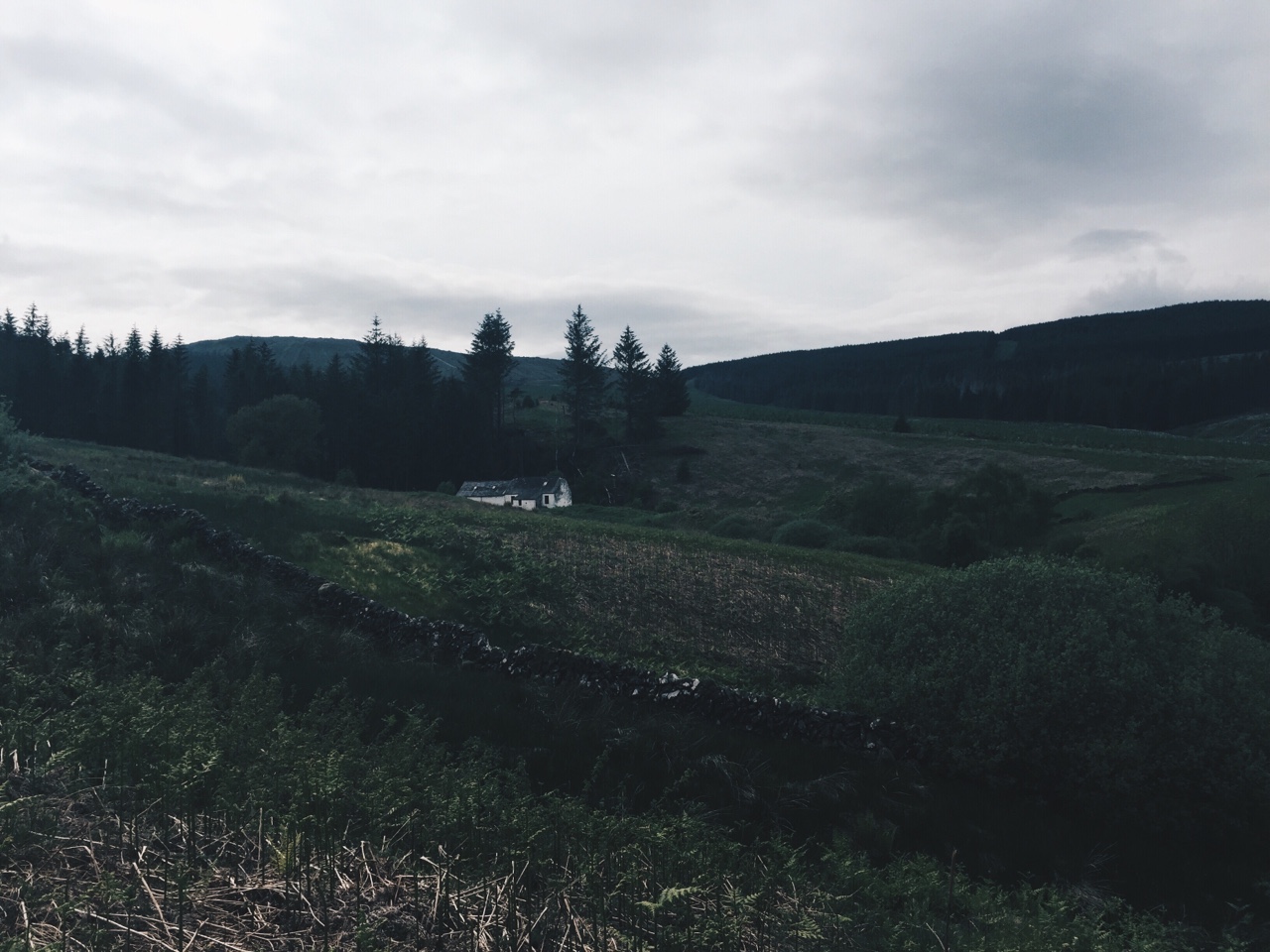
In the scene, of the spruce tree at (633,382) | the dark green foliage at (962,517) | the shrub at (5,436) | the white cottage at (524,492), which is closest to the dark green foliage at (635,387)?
the spruce tree at (633,382)

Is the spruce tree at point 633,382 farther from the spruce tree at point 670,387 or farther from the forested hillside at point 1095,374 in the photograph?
the forested hillside at point 1095,374

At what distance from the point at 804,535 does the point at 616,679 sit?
38.8 meters

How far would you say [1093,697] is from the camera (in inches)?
563

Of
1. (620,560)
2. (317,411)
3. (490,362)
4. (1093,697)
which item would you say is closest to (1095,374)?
(490,362)

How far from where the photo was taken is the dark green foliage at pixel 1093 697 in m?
13.5

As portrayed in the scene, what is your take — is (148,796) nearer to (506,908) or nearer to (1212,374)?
(506,908)

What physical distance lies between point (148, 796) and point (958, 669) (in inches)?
504

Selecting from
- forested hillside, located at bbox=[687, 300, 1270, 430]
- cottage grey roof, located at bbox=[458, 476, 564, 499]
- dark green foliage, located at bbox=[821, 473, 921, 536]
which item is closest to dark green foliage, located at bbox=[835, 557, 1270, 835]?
dark green foliage, located at bbox=[821, 473, 921, 536]

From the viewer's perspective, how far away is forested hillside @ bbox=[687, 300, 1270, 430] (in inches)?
5293

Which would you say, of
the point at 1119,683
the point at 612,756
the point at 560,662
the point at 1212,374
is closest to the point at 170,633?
the point at 560,662

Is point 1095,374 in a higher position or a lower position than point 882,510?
higher

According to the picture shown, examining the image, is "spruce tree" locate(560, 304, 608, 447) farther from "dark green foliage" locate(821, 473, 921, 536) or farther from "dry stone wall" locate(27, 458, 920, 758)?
"dry stone wall" locate(27, 458, 920, 758)

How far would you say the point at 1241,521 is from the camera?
4075 centimetres

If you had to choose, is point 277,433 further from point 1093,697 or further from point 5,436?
point 1093,697
